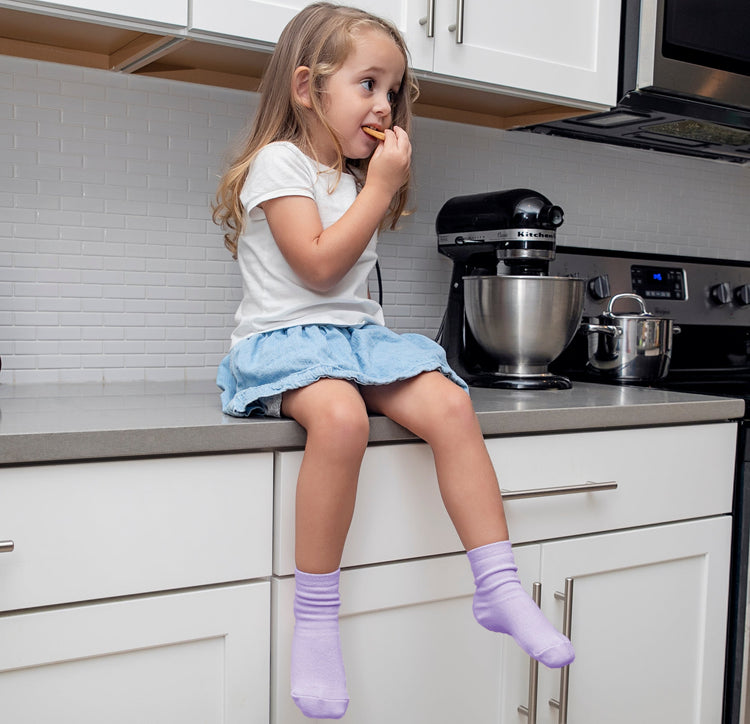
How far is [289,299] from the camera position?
45.3 inches

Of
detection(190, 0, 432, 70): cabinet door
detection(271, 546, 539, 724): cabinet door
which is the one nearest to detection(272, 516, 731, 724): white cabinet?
detection(271, 546, 539, 724): cabinet door

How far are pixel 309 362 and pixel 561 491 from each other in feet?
1.39

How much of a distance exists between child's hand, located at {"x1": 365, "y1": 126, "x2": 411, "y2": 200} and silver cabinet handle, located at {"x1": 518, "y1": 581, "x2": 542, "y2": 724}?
23.0 inches

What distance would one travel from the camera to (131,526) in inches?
36.8

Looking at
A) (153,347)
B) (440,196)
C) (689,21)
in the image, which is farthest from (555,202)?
(153,347)

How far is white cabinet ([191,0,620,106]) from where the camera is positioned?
1.23m

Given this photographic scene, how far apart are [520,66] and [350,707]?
106 cm

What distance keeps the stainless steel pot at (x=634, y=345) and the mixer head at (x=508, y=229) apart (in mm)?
187

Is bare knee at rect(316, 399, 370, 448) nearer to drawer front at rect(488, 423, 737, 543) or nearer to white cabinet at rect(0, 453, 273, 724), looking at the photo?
white cabinet at rect(0, 453, 273, 724)

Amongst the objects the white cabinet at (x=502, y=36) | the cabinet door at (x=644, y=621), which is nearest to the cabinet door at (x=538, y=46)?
the white cabinet at (x=502, y=36)

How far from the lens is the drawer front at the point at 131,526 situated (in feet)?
2.91

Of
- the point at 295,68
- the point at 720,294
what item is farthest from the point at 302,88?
the point at 720,294

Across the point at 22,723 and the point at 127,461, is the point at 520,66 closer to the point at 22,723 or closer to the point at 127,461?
the point at 127,461

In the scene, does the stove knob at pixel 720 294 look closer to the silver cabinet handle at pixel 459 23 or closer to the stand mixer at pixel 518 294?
the stand mixer at pixel 518 294
